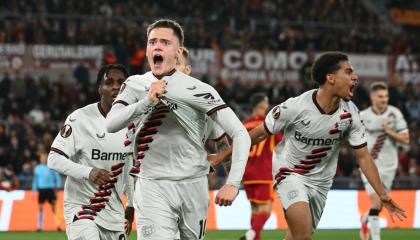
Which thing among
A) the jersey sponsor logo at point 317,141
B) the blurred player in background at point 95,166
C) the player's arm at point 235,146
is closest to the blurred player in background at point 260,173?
the jersey sponsor logo at point 317,141

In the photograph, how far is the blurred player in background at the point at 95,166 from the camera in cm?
766

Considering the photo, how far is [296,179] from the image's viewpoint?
362 inches

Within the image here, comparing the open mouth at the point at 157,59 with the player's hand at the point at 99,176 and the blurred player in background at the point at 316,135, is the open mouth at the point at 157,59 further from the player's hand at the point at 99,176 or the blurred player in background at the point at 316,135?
the blurred player in background at the point at 316,135

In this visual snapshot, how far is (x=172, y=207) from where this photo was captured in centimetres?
671

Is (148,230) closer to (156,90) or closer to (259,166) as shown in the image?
(156,90)

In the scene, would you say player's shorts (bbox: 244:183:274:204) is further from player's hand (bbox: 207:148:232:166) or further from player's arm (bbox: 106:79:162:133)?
player's arm (bbox: 106:79:162:133)

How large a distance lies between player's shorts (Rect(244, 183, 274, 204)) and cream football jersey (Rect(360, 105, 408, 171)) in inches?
72.6

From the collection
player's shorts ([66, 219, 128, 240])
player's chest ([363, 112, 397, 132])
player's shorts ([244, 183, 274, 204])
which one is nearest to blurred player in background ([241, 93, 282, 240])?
player's shorts ([244, 183, 274, 204])

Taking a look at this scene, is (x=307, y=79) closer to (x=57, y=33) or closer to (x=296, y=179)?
(x=57, y=33)

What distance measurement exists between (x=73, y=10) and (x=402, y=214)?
22077 millimetres

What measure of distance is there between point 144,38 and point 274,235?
40.1 ft

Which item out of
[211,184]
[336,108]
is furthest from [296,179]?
[211,184]

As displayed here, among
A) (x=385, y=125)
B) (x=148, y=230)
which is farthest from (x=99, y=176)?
(x=385, y=125)

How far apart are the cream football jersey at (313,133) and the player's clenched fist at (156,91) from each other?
2853 mm
